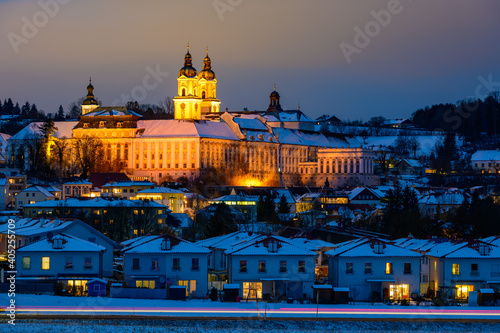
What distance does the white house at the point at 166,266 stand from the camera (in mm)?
51969

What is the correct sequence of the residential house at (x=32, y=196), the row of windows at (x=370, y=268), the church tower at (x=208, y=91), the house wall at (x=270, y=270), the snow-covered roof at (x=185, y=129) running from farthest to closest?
the church tower at (x=208, y=91) → the snow-covered roof at (x=185, y=129) → the residential house at (x=32, y=196) → the row of windows at (x=370, y=268) → the house wall at (x=270, y=270)

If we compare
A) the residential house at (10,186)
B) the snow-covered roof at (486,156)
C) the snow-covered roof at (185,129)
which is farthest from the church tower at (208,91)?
the residential house at (10,186)

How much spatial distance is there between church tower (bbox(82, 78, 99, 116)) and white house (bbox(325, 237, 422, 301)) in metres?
113

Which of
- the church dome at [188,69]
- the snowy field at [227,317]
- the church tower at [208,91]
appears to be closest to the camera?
the snowy field at [227,317]

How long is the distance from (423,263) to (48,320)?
70.2 ft

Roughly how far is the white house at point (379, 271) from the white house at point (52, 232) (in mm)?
11694

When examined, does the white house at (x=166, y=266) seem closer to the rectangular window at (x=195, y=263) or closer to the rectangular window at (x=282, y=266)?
the rectangular window at (x=195, y=263)

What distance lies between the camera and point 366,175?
161375 millimetres

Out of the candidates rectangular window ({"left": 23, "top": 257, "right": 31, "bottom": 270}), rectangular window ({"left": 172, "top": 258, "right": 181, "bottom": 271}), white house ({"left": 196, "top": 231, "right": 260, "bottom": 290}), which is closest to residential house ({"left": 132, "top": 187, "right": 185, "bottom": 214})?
white house ({"left": 196, "top": 231, "right": 260, "bottom": 290})

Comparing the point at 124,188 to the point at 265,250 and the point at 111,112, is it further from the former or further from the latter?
the point at 265,250

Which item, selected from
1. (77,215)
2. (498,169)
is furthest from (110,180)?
(498,169)

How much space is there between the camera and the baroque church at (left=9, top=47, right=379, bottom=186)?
467 feet

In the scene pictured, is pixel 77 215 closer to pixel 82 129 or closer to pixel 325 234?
pixel 325 234

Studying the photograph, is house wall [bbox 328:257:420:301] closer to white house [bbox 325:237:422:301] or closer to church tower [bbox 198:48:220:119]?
white house [bbox 325:237:422:301]
